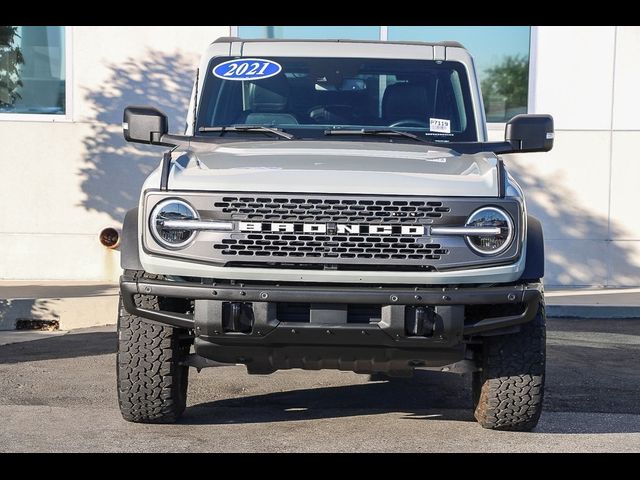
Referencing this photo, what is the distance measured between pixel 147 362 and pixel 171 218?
788mm

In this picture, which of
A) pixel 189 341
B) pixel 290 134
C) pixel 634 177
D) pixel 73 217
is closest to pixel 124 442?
pixel 189 341

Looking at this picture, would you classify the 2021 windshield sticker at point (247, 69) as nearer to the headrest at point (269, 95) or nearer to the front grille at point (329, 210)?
the headrest at point (269, 95)

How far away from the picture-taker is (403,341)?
5.12 meters

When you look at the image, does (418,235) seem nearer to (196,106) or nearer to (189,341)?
(189,341)

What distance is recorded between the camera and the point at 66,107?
1269 cm

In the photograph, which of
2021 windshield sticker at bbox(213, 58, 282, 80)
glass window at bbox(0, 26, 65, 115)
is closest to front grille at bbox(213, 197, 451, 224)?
2021 windshield sticker at bbox(213, 58, 282, 80)

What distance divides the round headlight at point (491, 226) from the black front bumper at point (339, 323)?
0.19 meters

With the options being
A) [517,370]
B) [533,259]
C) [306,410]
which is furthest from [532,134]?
[306,410]

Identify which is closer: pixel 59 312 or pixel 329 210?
pixel 329 210

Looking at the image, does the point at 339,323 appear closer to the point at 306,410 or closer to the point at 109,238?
the point at 306,410

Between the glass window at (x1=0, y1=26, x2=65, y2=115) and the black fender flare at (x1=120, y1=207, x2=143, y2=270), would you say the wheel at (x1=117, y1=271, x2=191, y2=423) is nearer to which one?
the black fender flare at (x1=120, y1=207, x2=143, y2=270)

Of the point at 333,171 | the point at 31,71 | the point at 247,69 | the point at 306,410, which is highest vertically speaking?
the point at 31,71

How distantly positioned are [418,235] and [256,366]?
1.06 meters

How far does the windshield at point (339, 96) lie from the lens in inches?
256
